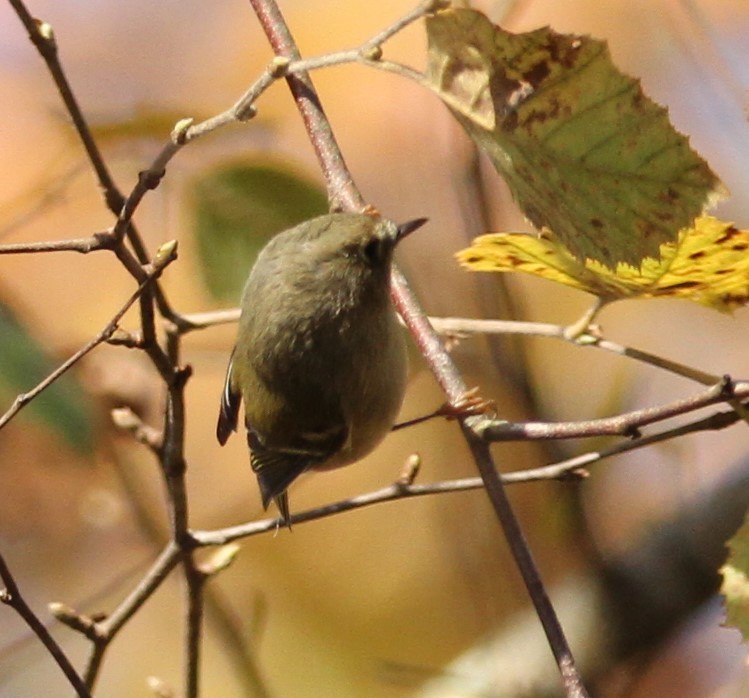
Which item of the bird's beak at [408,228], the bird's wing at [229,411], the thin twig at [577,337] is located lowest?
the thin twig at [577,337]

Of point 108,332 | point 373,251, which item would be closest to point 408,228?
point 373,251

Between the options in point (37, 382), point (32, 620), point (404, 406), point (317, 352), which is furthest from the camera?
point (404, 406)

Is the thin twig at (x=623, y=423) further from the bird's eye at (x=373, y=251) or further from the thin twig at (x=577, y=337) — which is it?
the bird's eye at (x=373, y=251)


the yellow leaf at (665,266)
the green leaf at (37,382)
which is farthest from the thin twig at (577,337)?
the green leaf at (37,382)

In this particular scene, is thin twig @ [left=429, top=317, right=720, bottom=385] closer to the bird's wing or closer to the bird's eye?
the bird's eye

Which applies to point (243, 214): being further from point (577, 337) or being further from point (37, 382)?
point (577, 337)

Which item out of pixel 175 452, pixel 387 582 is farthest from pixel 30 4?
pixel 175 452

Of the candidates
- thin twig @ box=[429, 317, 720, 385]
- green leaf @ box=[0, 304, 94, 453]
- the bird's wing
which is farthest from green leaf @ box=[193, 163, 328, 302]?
thin twig @ box=[429, 317, 720, 385]
